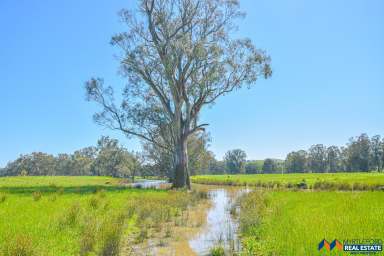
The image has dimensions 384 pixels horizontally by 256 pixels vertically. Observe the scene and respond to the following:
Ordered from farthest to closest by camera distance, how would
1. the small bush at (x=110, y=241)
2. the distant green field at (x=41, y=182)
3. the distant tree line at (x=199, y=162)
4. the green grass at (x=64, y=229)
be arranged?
the distant tree line at (x=199, y=162)
the distant green field at (x=41, y=182)
the small bush at (x=110, y=241)
the green grass at (x=64, y=229)

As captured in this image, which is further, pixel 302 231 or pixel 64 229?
pixel 64 229

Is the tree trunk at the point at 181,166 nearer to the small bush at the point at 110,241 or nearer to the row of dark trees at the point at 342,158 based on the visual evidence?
the small bush at the point at 110,241

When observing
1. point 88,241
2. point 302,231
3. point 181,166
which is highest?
point 181,166

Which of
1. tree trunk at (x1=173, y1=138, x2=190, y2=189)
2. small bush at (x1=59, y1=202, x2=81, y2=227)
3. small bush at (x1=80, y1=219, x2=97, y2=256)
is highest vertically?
tree trunk at (x1=173, y1=138, x2=190, y2=189)

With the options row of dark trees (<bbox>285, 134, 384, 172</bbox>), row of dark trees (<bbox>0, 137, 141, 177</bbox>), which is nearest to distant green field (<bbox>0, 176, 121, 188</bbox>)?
row of dark trees (<bbox>0, 137, 141, 177</bbox>)

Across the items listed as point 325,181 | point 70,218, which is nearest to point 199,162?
point 325,181

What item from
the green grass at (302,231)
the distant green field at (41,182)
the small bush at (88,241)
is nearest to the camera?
the green grass at (302,231)

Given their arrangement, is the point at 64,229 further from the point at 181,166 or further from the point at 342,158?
Answer: the point at 342,158

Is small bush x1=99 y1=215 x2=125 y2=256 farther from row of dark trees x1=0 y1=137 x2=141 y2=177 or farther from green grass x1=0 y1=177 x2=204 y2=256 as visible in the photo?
row of dark trees x1=0 y1=137 x2=141 y2=177

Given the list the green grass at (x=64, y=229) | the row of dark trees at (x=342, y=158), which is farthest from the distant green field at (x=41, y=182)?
the row of dark trees at (x=342, y=158)

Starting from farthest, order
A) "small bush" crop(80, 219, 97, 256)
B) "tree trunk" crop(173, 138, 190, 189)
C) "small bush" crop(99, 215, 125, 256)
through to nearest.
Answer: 1. "tree trunk" crop(173, 138, 190, 189)
2. "small bush" crop(80, 219, 97, 256)
3. "small bush" crop(99, 215, 125, 256)

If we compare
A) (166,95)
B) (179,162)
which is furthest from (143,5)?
(179,162)

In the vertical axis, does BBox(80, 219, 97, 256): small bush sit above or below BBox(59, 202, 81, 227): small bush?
below

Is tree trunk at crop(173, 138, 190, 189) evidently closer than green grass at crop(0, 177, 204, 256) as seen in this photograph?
No
